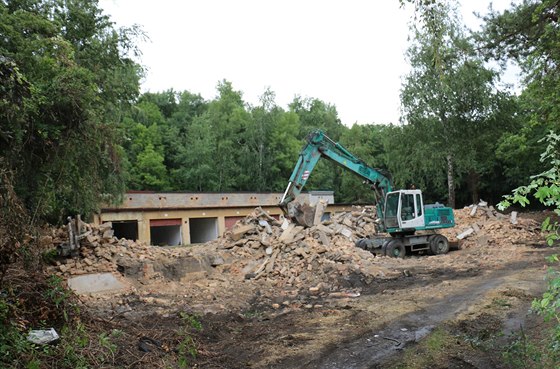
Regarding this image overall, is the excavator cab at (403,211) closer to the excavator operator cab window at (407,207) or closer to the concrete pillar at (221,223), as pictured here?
the excavator operator cab window at (407,207)

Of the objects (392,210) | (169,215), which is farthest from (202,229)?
(392,210)

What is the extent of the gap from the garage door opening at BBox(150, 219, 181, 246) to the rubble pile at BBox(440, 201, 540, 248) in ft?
56.2

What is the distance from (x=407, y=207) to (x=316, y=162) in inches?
145

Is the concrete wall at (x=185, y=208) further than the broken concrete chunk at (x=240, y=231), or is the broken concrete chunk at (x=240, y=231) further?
the concrete wall at (x=185, y=208)

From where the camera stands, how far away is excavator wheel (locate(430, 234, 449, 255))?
56.9 ft

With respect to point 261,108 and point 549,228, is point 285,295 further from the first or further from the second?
point 261,108

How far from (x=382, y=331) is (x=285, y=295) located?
4.40m

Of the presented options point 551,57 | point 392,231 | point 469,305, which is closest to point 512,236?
point 392,231

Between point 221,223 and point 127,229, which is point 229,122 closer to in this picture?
→ point 221,223

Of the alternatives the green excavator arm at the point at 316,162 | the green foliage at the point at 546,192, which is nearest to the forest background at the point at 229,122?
the green foliage at the point at 546,192

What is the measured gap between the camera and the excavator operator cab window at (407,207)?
650 inches

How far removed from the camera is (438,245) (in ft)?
57.4

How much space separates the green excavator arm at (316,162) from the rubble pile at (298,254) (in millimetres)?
1114

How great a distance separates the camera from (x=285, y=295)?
11570 millimetres
